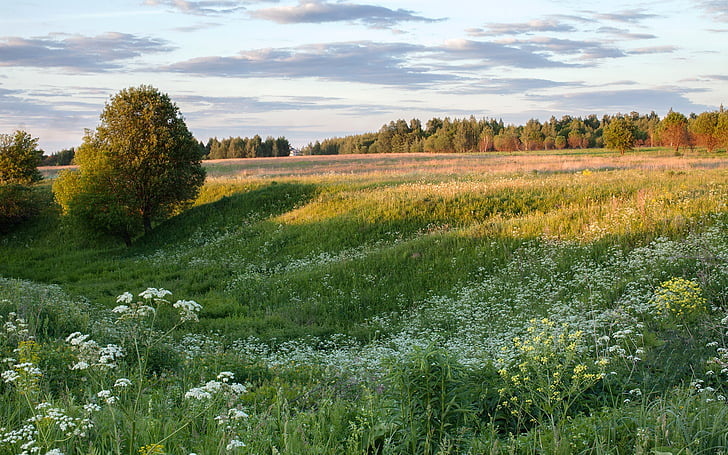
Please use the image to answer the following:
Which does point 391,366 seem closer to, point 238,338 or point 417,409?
point 417,409

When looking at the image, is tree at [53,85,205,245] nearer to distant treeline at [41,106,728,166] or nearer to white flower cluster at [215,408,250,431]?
white flower cluster at [215,408,250,431]

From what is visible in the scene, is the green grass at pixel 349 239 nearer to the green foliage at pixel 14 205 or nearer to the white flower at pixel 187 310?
the green foliage at pixel 14 205

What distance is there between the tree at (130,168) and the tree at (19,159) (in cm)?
1029

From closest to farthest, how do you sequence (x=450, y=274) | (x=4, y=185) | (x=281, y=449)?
(x=281, y=449), (x=450, y=274), (x=4, y=185)

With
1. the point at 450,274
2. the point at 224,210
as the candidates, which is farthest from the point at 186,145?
the point at 450,274

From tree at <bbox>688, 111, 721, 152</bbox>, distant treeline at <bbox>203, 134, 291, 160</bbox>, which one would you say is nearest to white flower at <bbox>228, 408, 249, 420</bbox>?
tree at <bbox>688, 111, 721, 152</bbox>

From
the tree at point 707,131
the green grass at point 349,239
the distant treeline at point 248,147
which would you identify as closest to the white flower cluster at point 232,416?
the green grass at point 349,239

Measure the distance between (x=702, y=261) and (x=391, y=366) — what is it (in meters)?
8.91

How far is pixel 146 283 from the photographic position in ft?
66.9

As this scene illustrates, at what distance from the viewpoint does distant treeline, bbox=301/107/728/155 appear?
112m

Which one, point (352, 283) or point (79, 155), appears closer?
point (352, 283)

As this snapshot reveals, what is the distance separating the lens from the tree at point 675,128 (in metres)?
79.3

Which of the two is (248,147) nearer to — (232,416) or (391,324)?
(391,324)

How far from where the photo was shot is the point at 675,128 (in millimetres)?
79938
